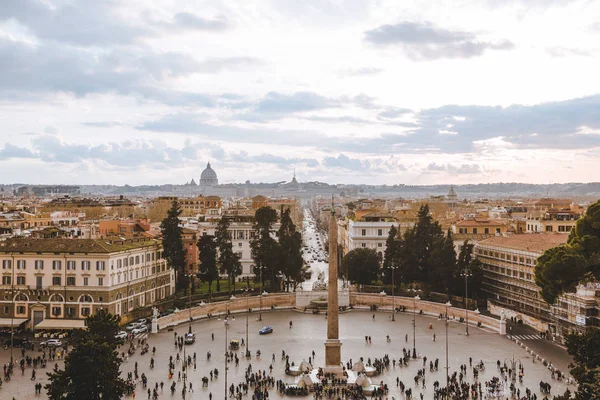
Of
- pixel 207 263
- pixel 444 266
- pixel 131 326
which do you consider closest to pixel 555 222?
pixel 444 266

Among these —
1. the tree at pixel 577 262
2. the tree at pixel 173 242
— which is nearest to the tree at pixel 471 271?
the tree at pixel 173 242

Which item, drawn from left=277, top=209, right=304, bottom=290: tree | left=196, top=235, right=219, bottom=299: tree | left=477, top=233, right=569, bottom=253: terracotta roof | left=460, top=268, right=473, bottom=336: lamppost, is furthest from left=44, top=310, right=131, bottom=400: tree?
left=477, top=233, right=569, bottom=253: terracotta roof

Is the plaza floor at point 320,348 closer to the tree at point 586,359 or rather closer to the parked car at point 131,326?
the parked car at point 131,326

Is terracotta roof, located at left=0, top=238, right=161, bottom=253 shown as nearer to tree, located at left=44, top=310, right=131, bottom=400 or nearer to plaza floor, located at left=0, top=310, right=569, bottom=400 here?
plaza floor, located at left=0, top=310, right=569, bottom=400

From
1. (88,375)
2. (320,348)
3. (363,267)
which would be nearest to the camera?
(88,375)

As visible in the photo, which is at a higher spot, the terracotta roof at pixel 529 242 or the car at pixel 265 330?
the terracotta roof at pixel 529 242

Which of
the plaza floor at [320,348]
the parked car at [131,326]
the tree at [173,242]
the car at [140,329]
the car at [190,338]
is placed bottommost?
the plaza floor at [320,348]

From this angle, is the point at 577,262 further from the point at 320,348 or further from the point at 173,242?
the point at 173,242
